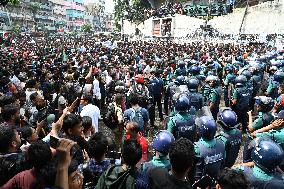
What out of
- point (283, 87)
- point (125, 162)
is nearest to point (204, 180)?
point (125, 162)

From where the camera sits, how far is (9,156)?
3.47m

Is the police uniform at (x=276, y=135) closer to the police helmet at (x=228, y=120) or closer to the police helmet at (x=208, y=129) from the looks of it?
the police helmet at (x=228, y=120)

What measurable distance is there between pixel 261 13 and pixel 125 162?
37.1m

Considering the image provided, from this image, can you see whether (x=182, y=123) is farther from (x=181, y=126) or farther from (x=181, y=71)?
(x=181, y=71)

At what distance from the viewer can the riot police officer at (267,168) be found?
3225 mm

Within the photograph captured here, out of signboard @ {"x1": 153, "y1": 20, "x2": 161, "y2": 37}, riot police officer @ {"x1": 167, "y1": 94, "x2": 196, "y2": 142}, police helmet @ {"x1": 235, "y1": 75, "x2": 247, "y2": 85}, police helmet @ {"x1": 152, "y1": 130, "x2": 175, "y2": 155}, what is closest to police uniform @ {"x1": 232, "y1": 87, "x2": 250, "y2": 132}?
police helmet @ {"x1": 235, "y1": 75, "x2": 247, "y2": 85}

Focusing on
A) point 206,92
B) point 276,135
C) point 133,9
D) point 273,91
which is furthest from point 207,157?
point 133,9

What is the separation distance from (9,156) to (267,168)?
2.74 meters

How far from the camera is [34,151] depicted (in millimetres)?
3055

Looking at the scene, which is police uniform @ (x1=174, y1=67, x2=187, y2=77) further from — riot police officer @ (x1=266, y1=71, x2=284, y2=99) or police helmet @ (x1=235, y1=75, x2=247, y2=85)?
riot police officer @ (x1=266, y1=71, x2=284, y2=99)

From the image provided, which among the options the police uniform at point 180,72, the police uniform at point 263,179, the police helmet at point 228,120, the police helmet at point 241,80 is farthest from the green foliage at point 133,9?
the police uniform at point 263,179

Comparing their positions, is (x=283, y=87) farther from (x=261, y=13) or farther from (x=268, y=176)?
(x=261, y=13)

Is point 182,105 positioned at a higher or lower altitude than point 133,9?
lower

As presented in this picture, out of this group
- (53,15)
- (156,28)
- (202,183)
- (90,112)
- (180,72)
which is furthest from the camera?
(53,15)
